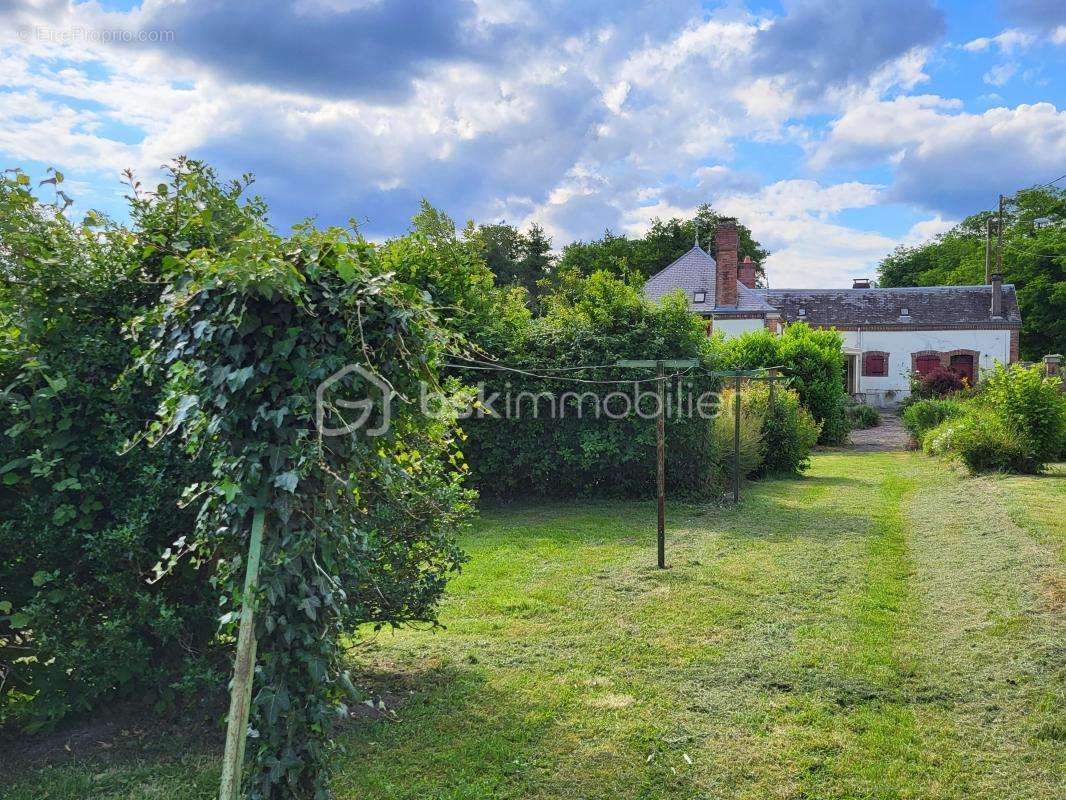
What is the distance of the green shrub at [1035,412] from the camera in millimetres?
12406

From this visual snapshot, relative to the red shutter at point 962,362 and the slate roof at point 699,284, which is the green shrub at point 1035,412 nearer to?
the slate roof at point 699,284

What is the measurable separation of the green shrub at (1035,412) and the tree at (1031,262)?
3011 centimetres

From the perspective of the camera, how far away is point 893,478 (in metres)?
13.8

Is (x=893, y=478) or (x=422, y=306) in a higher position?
(x=422, y=306)

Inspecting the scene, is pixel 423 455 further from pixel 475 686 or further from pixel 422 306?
pixel 475 686

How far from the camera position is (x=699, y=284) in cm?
3209

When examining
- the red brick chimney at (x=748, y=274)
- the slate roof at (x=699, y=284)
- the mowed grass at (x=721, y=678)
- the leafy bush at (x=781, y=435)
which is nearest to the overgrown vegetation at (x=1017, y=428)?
the leafy bush at (x=781, y=435)

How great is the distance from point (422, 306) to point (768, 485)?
1127 cm

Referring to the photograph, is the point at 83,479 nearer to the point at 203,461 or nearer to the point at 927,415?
the point at 203,461

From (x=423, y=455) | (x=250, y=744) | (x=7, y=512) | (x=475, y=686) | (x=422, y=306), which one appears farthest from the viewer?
(x=475, y=686)

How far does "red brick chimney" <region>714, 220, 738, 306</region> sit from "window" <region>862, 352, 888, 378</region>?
9.76 metres

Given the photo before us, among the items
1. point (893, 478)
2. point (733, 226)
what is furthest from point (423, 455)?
point (733, 226)

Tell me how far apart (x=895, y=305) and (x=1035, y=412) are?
26.7 metres

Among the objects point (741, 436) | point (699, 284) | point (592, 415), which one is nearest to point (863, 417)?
point (699, 284)
